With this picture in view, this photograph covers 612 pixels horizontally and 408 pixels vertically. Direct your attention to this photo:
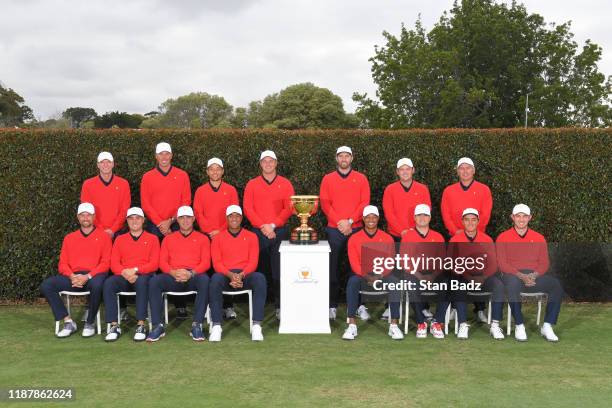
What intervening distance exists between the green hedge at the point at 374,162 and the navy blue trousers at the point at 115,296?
1.90 metres

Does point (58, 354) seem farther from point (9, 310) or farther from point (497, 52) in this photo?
point (497, 52)

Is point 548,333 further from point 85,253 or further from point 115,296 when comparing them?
point 85,253

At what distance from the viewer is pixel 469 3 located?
39.9 metres

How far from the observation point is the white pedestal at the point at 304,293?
7.01 metres

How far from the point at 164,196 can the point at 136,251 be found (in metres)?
0.89

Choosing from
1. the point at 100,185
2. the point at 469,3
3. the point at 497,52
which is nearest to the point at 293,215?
the point at 100,185

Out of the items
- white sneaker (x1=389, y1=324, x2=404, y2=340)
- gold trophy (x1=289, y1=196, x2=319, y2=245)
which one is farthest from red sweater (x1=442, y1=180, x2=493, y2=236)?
gold trophy (x1=289, y1=196, x2=319, y2=245)

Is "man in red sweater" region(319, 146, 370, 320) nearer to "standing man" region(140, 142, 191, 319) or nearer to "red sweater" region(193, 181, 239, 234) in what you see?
"red sweater" region(193, 181, 239, 234)

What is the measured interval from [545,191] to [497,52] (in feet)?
103

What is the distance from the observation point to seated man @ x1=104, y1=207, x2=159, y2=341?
267 inches

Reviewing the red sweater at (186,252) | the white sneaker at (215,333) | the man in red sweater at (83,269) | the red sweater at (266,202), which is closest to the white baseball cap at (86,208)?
the man in red sweater at (83,269)

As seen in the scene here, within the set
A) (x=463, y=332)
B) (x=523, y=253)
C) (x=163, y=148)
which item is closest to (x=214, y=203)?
(x=163, y=148)

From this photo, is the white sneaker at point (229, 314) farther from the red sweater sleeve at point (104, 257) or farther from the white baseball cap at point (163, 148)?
the white baseball cap at point (163, 148)

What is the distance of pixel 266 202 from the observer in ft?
25.4
